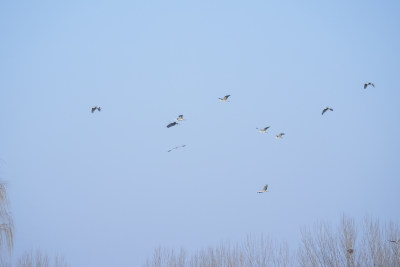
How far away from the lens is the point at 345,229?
580 inches

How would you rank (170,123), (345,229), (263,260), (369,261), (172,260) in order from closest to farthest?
(170,123) < (369,261) < (345,229) < (263,260) < (172,260)

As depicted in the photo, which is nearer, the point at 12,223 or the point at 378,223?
the point at 12,223

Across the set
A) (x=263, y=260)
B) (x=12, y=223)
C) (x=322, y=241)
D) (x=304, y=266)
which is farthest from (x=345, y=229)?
(x=12, y=223)

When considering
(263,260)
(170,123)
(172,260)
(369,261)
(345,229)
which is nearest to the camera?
(170,123)

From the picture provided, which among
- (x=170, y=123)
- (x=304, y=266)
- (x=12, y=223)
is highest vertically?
(x=170, y=123)

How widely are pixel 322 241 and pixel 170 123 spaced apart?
28.5 feet

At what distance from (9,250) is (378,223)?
1218 centimetres

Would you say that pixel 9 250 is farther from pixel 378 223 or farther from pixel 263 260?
pixel 378 223

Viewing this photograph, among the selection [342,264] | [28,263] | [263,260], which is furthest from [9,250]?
[342,264]

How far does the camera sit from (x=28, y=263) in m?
16.2

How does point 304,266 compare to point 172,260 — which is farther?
point 172,260

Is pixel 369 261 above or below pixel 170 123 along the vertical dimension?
below

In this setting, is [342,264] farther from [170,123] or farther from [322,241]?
[170,123]

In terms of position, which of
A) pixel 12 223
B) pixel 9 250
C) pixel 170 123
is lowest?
pixel 9 250
